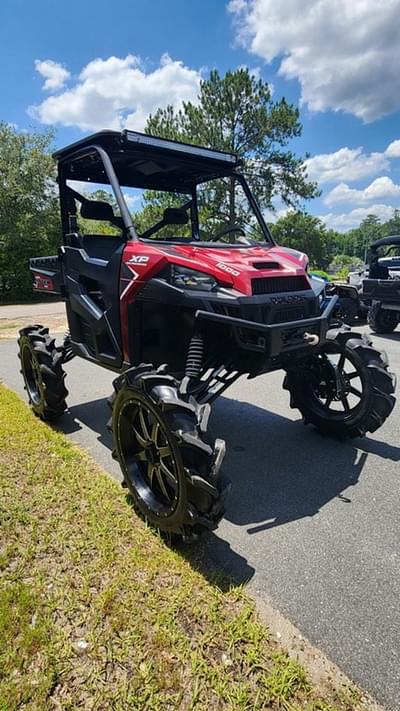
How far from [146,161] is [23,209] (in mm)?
18824

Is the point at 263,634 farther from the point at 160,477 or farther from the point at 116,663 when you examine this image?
the point at 160,477

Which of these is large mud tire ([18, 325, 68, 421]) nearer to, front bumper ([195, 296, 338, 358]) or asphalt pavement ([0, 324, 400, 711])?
asphalt pavement ([0, 324, 400, 711])

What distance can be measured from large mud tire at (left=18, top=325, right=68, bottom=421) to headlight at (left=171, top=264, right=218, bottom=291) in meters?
1.95

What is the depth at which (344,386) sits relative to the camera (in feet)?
12.1

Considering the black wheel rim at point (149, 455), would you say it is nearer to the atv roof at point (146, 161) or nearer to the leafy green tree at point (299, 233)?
the atv roof at point (146, 161)

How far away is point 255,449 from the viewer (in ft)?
12.3

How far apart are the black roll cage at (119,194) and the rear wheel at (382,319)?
590 cm

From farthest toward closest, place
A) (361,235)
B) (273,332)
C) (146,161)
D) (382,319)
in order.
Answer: (361,235), (382,319), (146,161), (273,332)

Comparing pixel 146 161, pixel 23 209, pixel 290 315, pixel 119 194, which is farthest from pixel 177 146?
pixel 23 209

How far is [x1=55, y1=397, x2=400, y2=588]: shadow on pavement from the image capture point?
2.43 metres

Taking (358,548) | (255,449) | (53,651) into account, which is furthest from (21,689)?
(255,449)

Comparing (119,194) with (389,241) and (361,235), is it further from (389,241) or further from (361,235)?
(361,235)

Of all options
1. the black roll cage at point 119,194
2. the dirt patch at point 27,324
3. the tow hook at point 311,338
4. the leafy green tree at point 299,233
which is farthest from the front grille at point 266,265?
the leafy green tree at point 299,233

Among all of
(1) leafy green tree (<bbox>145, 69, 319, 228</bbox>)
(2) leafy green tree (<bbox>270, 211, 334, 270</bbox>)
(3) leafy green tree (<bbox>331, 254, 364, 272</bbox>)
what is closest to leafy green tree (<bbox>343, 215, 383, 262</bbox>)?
(3) leafy green tree (<bbox>331, 254, 364, 272</bbox>)
